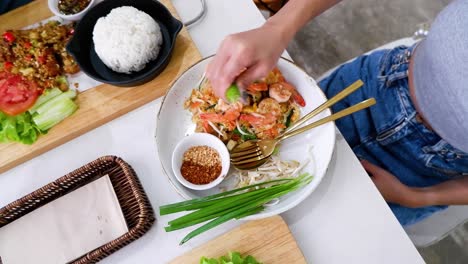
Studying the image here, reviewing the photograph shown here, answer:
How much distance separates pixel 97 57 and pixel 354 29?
1.82m

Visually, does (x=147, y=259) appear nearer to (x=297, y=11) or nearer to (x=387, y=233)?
(x=387, y=233)

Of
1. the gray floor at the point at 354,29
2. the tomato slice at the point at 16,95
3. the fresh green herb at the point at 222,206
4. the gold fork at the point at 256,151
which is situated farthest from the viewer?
the gray floor at the point at 354,29

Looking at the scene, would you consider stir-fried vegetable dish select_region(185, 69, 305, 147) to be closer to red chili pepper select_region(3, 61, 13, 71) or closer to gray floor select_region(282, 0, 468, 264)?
red chili pepper select_region(3, 61, 13, 71)

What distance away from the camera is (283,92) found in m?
1.18

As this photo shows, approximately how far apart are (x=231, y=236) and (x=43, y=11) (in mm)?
1041

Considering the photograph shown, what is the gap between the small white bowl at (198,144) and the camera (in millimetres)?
1104

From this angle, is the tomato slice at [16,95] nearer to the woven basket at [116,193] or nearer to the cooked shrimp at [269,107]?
the woven basket at [116,193]

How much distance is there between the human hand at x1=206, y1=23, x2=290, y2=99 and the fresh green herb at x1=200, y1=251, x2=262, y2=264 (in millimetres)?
423

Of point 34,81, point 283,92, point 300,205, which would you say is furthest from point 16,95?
point 300,205

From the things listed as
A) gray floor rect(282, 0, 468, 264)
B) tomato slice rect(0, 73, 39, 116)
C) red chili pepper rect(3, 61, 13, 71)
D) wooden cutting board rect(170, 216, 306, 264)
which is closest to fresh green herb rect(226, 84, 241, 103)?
wooden cutting board rect(170, 216, 306, 264)

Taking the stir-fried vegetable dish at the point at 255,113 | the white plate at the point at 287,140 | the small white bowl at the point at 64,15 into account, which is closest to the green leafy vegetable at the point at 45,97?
the small white bowl at the point at 64,15

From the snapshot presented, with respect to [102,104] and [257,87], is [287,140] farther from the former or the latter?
[102,104]

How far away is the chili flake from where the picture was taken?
3.67ft

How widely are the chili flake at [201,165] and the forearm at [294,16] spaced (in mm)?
394
